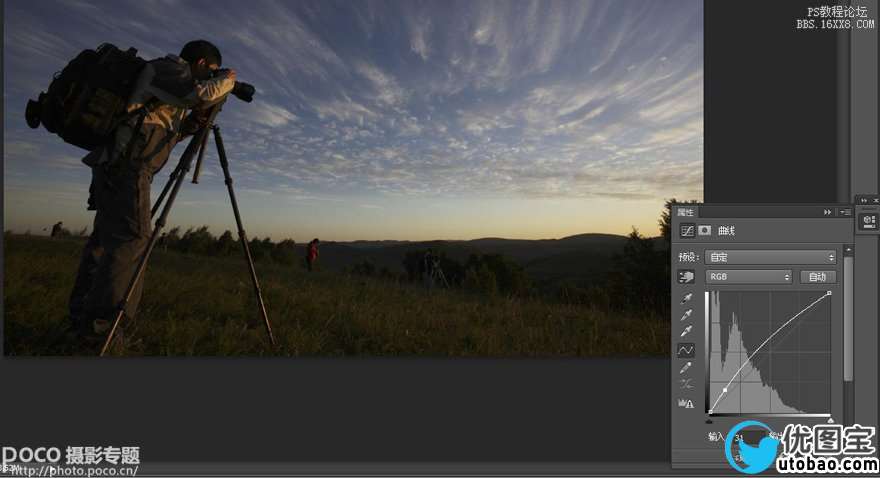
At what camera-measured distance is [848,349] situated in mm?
2160

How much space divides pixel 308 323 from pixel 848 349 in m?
3.81

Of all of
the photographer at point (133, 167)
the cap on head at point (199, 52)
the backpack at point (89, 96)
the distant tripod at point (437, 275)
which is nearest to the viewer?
the backpack at point (89, 96)

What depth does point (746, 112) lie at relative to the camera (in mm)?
3045

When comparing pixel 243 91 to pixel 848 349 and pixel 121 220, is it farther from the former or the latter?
pixel 848 349

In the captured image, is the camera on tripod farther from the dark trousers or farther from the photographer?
the dark trousers

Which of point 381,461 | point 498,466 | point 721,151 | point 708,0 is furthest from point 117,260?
point 708,0

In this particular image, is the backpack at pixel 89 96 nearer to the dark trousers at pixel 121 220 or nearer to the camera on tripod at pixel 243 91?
the dark trousers at pixel 121 220

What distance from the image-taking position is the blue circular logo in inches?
82.7

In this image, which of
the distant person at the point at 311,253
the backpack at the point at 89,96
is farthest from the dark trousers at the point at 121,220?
the distant person at the point at 311,253

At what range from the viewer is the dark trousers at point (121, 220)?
9.15ft

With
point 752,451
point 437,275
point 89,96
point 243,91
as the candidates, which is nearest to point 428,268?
point 437,275

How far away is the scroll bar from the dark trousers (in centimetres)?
439

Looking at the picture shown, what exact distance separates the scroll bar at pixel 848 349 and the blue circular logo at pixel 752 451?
17.2 inches

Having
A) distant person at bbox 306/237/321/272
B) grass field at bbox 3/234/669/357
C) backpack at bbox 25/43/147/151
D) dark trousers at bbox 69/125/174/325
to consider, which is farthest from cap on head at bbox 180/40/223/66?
distant person at bbox 306/237/321/272
